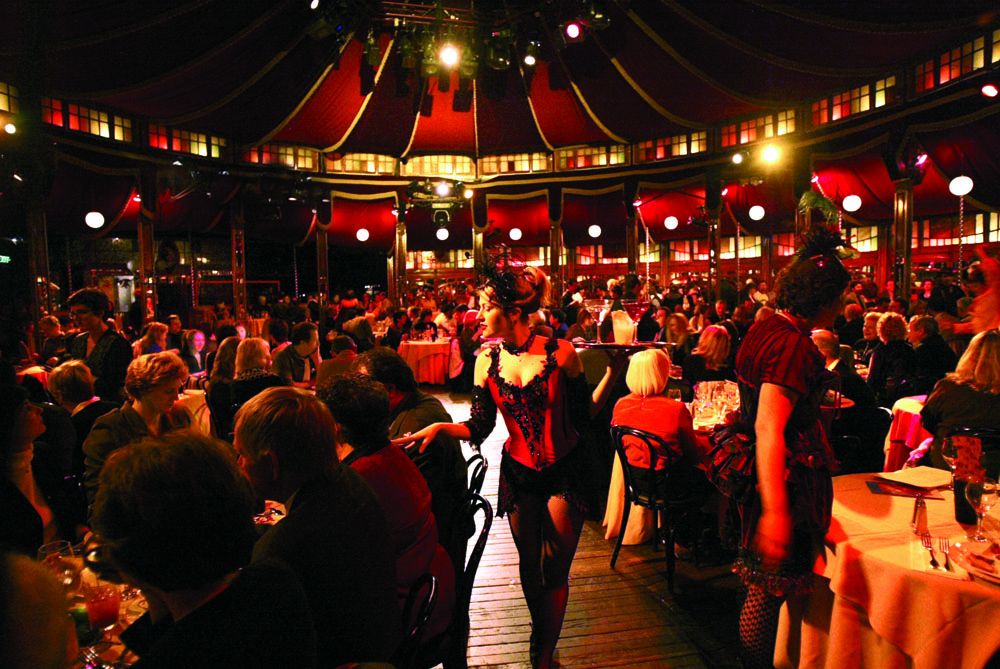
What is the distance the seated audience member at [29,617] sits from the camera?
2.07 feet

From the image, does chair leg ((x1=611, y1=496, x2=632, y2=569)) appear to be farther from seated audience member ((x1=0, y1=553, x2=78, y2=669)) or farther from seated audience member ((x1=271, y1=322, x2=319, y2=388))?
seated audience member ((x1=0, y1=553, x2=78, y2=669))

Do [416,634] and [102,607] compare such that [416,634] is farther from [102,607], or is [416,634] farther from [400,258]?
[400,258]

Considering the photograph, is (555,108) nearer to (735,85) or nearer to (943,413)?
(735,85)

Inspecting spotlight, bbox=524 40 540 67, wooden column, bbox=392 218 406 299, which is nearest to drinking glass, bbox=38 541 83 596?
spotlight, bbox=524 40 540 67

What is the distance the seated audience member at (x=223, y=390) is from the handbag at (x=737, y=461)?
277 cm

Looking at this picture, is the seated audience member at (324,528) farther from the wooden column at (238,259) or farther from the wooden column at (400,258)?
the wooden column at (400,258)

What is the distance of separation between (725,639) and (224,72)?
11785mm

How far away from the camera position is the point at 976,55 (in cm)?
844

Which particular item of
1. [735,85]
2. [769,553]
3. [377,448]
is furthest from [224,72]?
[769,553]

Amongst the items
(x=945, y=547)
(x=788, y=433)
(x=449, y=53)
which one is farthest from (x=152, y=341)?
(x=449, y=53)

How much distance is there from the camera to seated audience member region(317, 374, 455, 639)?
1.75 meters

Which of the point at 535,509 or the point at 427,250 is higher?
the point at 427,250

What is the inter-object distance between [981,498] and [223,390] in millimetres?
3634

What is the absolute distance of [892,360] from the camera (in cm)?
482
